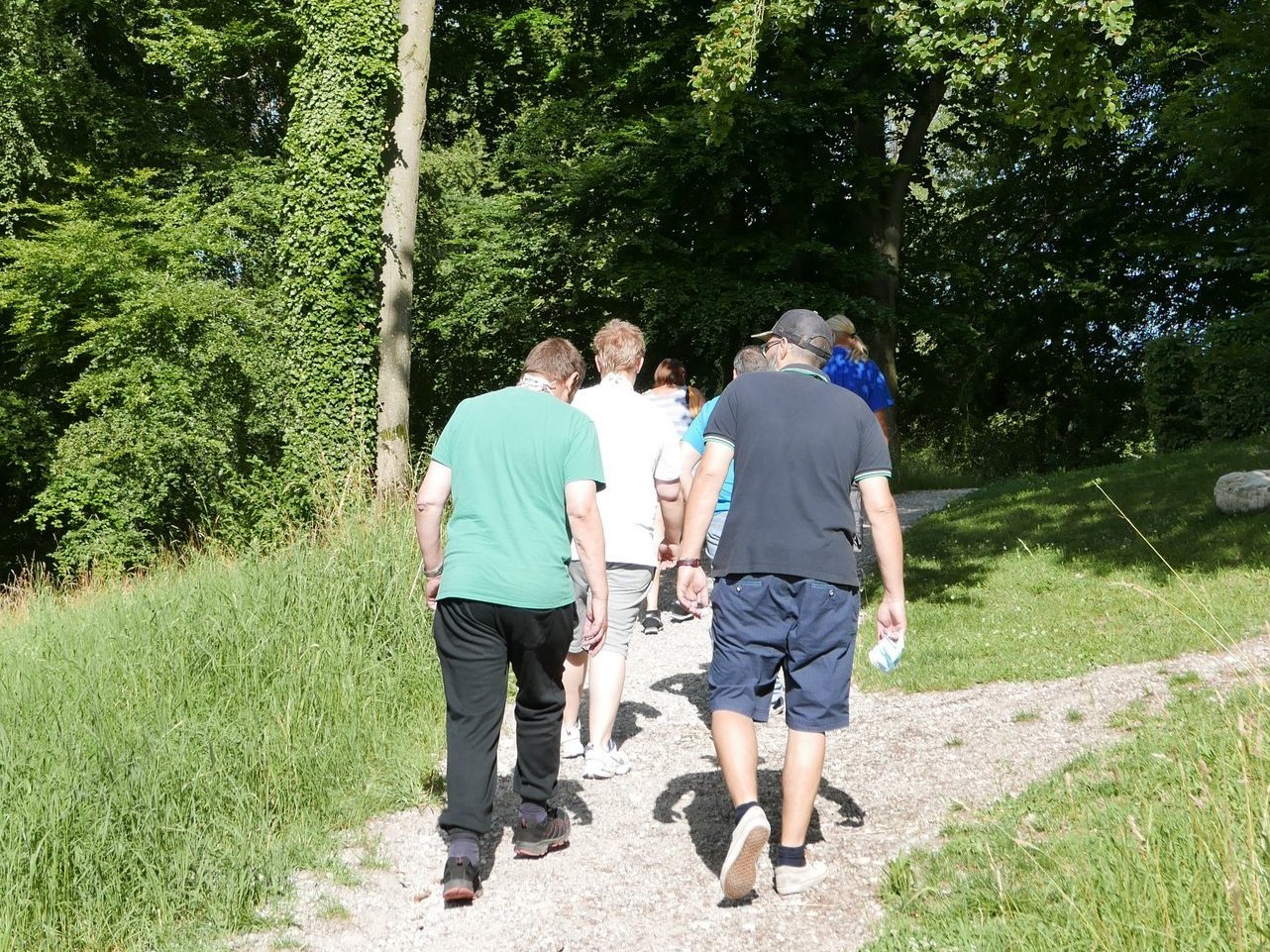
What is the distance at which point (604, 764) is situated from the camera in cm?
634

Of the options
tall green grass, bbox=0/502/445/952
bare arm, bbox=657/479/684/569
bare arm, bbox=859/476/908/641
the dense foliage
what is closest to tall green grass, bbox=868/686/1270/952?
bare arm, bbox=859/476/908/641

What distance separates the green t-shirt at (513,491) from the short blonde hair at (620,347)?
1297mm

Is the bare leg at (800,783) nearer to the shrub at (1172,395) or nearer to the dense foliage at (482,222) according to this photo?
the dense foliage at (482,222)

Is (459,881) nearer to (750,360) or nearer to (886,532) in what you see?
(886,532)

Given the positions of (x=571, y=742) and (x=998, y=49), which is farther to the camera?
(x=998, y=49)

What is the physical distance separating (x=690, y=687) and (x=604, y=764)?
217 centimetres

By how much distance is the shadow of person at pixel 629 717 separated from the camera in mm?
7211

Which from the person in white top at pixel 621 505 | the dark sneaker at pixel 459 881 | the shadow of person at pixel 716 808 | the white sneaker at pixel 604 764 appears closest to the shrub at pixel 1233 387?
the person in white top at pixel 621 505

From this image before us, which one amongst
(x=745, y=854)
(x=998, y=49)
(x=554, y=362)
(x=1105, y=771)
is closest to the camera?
(x=745, y=854)

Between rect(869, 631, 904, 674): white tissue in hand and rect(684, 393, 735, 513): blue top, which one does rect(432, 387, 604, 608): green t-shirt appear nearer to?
rect(684, 393, 735, 513): blue top

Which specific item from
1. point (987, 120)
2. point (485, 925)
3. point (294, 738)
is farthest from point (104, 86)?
point (485, 925)

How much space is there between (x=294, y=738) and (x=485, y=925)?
1844 millimetres

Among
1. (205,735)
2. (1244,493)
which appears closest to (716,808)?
(205,735)

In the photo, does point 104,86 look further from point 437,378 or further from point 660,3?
point 660,3
